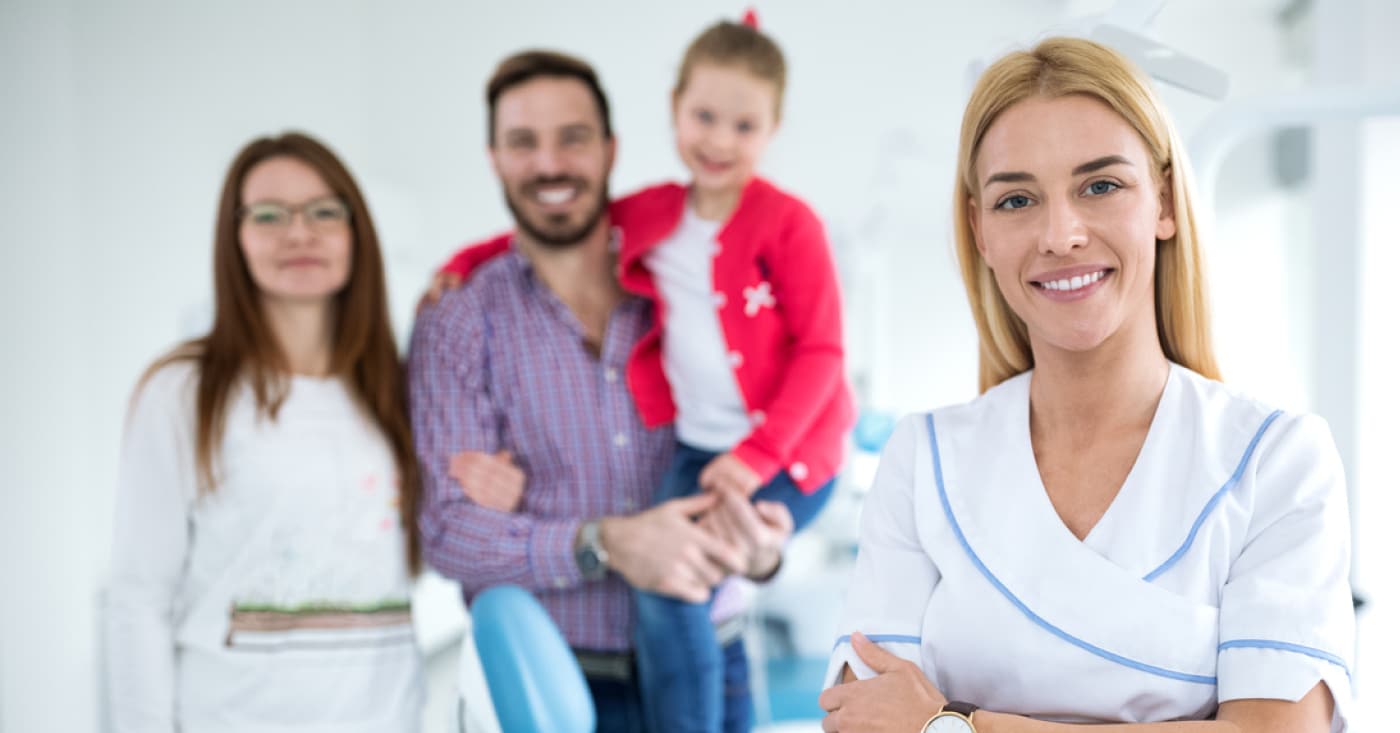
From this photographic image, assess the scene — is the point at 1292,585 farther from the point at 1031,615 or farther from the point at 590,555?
the point at 590,555

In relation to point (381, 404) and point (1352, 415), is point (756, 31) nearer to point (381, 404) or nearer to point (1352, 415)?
point (381, 404)

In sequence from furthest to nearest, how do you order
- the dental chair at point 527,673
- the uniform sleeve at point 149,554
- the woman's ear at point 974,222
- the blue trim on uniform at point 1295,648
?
1. the uniform sleeve at point 149,554
2. the dental chair at point 527,673
3. the woman's ear at point 974,222
4. the blue trim on uniform at point 1295,648

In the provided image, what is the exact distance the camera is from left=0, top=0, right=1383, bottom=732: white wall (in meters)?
2.63

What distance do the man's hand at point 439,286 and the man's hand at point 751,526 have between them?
681mm

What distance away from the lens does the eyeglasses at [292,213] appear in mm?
1898

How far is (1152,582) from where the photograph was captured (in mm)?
1045

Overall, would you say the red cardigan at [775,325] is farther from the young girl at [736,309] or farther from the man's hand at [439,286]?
the man's hand at [439,286]

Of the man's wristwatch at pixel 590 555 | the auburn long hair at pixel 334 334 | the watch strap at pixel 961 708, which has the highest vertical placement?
the auburn long hair at pixel 334 334

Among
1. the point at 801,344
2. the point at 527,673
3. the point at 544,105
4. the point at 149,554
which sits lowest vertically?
the point at 527,673

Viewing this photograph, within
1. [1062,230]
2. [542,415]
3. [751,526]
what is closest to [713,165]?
[542,415]

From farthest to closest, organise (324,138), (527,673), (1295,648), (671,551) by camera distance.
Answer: (324,138), (671,551), (527,673), (1295,648)

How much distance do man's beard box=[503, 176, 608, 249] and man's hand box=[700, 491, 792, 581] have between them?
59cm

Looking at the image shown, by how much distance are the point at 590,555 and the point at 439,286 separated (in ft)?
2.04

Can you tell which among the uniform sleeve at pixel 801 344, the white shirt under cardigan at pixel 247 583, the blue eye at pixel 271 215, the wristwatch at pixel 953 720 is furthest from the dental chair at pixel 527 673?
the blue eye at pixel 271 215
